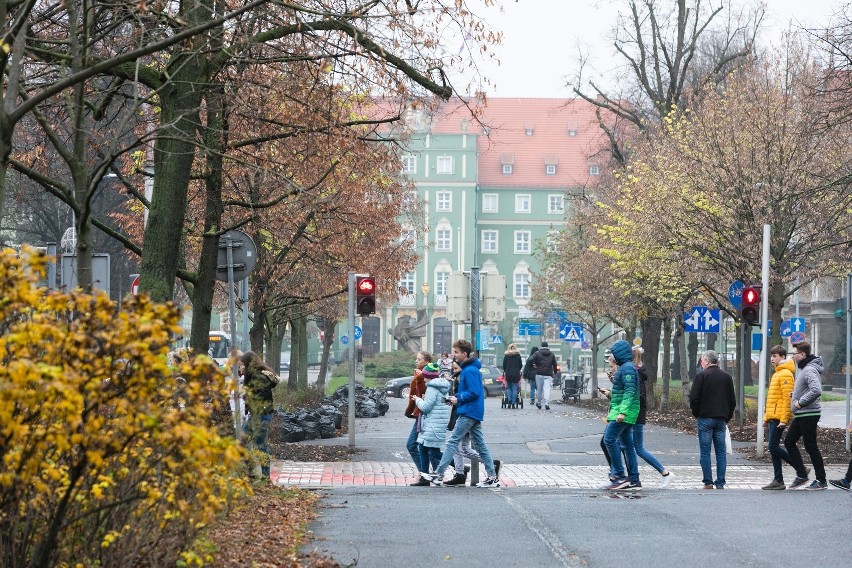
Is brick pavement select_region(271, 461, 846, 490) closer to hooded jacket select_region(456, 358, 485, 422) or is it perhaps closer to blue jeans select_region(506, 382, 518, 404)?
hooded jacket select_region(456, 358, 485, 422)

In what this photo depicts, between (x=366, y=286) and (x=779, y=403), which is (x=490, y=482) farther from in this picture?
(x=366, y=286)

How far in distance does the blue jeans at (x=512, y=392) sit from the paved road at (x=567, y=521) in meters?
20.8

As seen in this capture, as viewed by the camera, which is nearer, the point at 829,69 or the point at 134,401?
the point at 134,401

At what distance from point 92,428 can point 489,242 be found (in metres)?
105

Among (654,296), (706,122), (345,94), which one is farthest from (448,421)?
(654,296)

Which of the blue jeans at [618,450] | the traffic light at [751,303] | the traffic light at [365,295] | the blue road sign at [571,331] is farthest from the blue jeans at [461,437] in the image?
the blue road sign at [571,331]

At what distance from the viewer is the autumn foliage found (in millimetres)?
5344

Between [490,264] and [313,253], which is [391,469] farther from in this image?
[490,264]

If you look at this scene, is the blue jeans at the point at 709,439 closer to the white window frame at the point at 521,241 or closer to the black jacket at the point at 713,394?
the black jacket at the point at 713,394

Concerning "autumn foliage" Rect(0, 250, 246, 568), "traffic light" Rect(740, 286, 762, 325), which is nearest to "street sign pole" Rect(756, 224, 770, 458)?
"traffic light" Rect(740, 286, 762, 325)

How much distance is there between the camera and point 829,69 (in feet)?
64.1

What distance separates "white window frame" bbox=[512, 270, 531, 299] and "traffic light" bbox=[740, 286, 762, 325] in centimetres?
8847

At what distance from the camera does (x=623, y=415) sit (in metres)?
15.0

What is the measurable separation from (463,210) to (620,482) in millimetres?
94291
